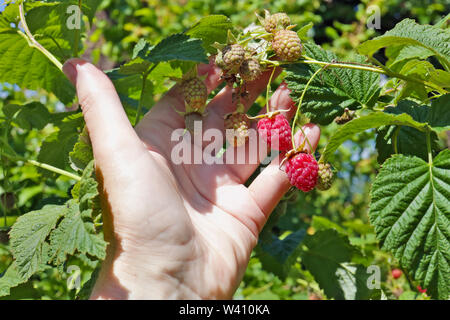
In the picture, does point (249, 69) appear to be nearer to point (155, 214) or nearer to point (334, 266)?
point (155, 214)

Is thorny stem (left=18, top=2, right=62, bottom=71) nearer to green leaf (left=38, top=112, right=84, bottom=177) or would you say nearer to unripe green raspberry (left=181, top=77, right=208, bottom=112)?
green leaf (left=38, top=112, right=84, bottom=177)

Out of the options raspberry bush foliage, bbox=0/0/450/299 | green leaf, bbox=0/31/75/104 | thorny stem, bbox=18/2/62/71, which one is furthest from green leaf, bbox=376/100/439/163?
green leaf, bbox=0/31/75/104

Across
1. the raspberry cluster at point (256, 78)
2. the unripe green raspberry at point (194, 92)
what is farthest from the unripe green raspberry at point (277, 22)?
the unripe green raspberry at point (194, 92)

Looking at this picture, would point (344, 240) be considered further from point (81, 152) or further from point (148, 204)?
point (81, 152)

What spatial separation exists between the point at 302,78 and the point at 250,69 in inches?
5.3

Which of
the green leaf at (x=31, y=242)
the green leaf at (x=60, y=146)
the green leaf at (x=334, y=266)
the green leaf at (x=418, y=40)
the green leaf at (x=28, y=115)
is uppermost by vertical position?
the green leaf at (x=418, y=40)

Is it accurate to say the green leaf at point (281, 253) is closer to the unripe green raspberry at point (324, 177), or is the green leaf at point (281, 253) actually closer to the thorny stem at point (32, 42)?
the unripe green raspberry at point (324, 177)

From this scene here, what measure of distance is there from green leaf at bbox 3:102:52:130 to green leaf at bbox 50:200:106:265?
0.53 meters

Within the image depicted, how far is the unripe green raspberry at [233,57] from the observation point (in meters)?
1.03

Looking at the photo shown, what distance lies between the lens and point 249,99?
4.17 feet

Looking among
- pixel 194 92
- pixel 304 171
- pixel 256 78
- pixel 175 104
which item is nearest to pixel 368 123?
pixel 304 171

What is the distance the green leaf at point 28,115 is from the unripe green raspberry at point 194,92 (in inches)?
20.4

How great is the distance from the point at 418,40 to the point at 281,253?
76 cm
